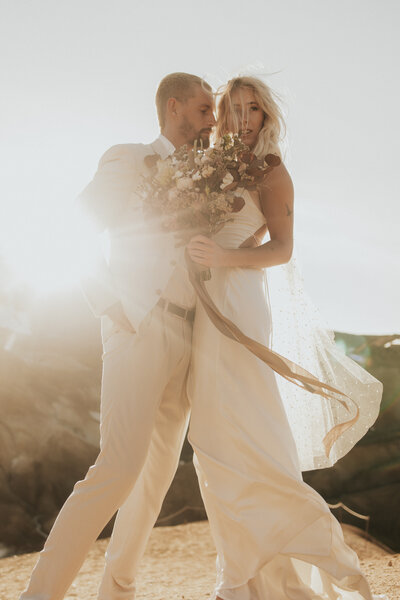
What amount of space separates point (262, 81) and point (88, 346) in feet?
26.9

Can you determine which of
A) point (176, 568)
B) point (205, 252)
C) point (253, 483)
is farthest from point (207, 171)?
point (176, 568)

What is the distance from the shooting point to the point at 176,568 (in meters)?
7.20

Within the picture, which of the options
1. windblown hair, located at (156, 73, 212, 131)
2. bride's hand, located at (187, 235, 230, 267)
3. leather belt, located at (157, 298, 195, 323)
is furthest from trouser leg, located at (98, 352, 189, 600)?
windblown hair, located at (156, 73, 212, 131)

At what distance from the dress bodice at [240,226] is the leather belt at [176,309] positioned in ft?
1.44

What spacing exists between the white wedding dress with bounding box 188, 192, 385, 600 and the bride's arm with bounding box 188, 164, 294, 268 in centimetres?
17

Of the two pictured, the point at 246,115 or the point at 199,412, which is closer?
the point at 199,412

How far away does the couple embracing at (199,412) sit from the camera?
112 inches

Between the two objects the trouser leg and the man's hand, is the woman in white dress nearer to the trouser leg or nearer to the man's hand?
the trouser leg

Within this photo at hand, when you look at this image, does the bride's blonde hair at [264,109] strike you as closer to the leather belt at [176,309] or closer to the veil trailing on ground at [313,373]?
the veil trailing on ground at [313,373]

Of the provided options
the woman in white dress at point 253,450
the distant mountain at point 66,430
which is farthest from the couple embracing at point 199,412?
the distant mountain at point 66,430

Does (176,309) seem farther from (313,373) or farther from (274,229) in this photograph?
(313,373)

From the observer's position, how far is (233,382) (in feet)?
9.88

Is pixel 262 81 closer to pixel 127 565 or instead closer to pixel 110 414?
pixel 110 414

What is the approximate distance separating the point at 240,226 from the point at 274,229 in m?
0.20
